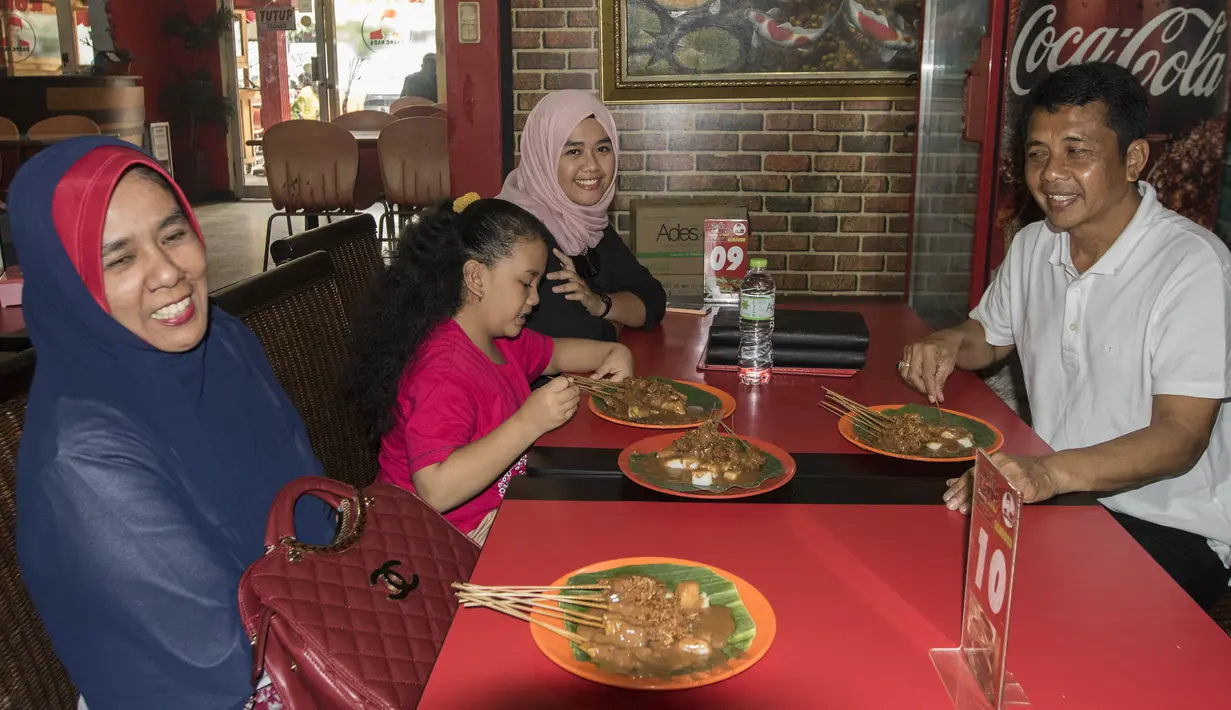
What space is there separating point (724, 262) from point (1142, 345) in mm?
1429

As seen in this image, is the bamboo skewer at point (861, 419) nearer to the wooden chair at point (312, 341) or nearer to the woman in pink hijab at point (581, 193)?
the woman in pink hijab at point (581, 193)

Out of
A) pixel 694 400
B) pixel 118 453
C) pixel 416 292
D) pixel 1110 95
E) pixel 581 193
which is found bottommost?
pixel 694 400

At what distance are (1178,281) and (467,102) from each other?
3.22 metres

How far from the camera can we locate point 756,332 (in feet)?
7.57

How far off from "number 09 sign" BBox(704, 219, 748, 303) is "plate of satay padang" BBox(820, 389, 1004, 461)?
4.01 ft

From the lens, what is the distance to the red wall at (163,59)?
1132 centimetres

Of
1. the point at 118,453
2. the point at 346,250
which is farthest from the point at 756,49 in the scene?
the point at 118,453

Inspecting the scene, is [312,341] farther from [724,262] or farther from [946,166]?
[946,166]

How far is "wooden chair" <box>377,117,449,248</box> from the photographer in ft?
23.1

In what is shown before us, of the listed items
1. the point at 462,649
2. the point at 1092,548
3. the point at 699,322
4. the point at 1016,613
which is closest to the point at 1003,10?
the point at 699,322

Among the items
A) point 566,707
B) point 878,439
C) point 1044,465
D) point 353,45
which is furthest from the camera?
point 353,45

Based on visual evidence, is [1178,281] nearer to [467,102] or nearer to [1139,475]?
[1139,475]

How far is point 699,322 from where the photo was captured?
9.66 feet

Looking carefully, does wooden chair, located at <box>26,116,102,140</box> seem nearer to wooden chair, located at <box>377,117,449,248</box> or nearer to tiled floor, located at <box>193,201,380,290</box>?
tiled floor, located at <box>193,201,380,290</box>
